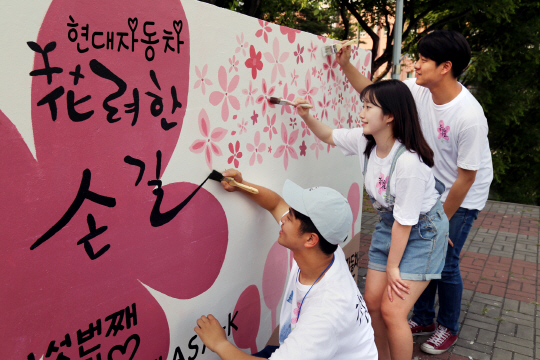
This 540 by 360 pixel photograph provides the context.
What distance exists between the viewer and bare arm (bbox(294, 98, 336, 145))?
2389mm

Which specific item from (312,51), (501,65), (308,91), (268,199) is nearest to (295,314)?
(268,199)

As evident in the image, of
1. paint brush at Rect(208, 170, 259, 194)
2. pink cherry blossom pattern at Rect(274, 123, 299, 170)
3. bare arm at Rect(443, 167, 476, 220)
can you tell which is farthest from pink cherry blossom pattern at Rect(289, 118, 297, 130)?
bare arm at Rect(443, 167, 476, 220)

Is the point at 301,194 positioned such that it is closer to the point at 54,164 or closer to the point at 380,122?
the point at 380,122

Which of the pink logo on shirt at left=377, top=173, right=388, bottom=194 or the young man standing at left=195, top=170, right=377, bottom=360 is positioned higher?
the pink logo on shirt at left=377, top=173, right=388, bottom=194

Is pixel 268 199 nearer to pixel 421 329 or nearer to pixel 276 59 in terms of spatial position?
pixel 276 59

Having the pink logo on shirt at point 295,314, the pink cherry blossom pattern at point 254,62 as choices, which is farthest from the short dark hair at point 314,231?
the pink cherry blossom pattern at point 254,62

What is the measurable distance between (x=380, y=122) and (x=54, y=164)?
1.51 m

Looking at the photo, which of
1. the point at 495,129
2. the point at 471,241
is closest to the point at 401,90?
the point at 471,241

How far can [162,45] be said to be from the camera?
158cm

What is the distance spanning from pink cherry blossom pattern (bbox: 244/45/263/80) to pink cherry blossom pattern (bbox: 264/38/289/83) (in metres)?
0.06

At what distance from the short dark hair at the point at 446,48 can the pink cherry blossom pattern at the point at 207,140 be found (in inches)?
50.7

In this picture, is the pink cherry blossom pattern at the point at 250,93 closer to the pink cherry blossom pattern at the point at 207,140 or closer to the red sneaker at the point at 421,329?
the pink cherry blossom pattern at the point at 207,140

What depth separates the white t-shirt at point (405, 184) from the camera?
6.81 ft

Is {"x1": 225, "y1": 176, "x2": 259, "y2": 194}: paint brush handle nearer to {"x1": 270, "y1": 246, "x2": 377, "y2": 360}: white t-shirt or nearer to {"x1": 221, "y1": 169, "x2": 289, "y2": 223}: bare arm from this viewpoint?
{"x1": 221, "y1": 169, "x2": 289, "y2": 223}: bare arm
